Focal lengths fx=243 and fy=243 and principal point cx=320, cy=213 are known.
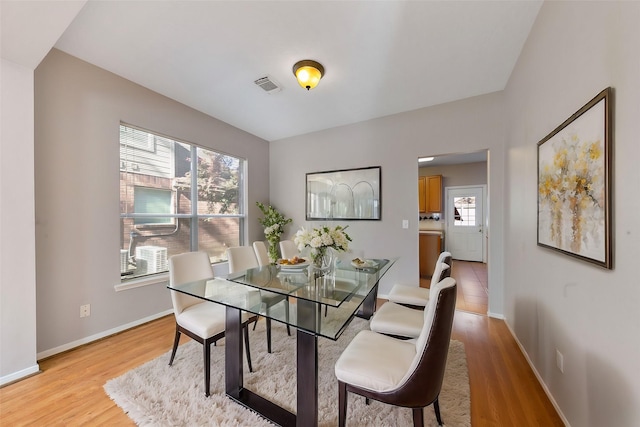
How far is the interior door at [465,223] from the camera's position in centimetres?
614

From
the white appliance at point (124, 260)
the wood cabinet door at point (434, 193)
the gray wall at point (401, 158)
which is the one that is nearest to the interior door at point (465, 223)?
the wood cabinet door at point (434, 193)

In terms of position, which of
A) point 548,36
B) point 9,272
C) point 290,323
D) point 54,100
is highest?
point 548,36

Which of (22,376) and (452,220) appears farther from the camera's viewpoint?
(452,220)

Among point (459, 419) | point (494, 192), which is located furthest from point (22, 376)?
point (494, 192)

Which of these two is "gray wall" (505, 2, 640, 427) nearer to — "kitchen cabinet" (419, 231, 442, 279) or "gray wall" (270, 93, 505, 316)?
"gray wall" (270, 93, 505, 316)

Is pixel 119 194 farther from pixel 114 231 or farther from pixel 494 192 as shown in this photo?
pixel 494 192

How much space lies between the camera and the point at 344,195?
3.99 metres

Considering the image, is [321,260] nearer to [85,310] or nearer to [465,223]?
[85,310]

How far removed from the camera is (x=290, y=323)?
1.34m

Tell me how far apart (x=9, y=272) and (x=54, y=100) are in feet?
4.93

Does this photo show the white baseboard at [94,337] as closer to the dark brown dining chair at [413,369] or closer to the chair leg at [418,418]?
Result: the dark brown dining chair at [413,369]

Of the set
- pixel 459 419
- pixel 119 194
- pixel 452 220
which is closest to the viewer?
pixel 459 419

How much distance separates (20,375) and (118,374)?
71cm

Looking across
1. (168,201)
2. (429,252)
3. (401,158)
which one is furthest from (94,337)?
(429,252)
